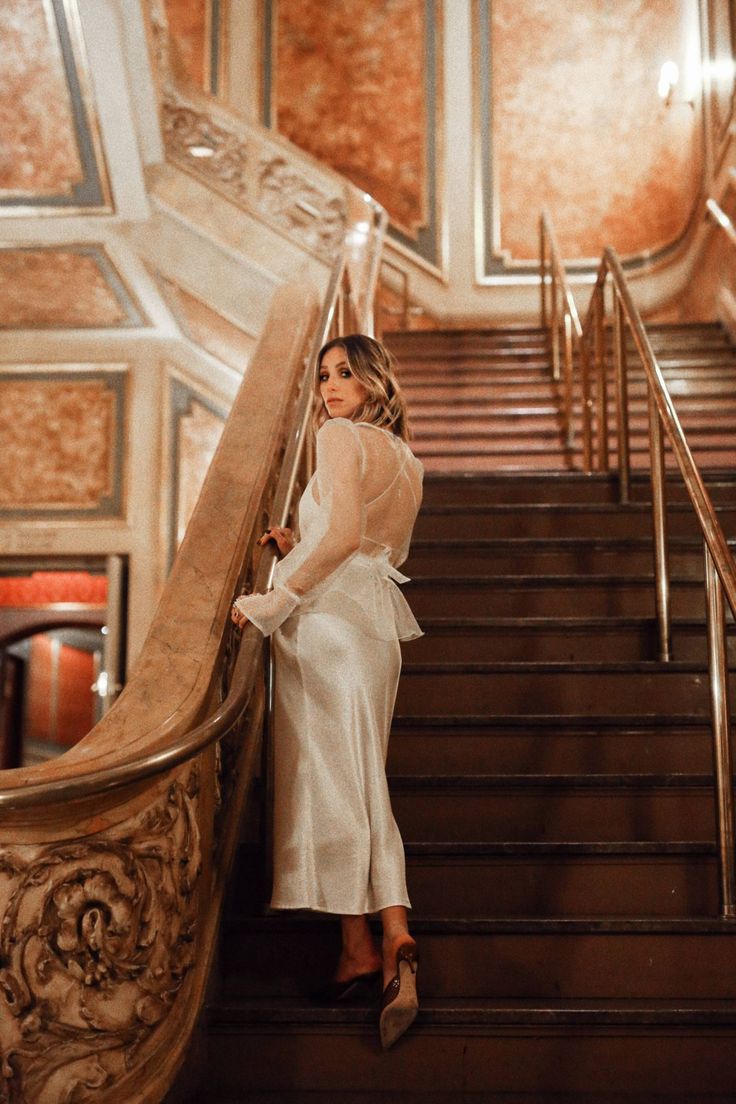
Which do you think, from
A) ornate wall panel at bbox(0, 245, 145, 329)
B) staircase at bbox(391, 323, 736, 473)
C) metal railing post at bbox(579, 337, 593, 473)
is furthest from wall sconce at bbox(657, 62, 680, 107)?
metal railing post at bbox(579, 337, 593, 473)

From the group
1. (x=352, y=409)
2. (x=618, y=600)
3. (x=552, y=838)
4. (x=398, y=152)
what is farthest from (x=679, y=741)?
(x=398, y=152)

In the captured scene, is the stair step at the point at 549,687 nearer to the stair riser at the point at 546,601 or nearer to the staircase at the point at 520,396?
the stair riser at the point at 546,601

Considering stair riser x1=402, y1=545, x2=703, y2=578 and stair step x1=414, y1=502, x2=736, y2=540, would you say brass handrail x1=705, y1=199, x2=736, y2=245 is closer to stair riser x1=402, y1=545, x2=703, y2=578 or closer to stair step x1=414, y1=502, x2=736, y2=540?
stair step x1=414, y1=502, x2=736, y2=540

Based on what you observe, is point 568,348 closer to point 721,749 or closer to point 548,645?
point 548,645

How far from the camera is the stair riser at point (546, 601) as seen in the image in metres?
3.49

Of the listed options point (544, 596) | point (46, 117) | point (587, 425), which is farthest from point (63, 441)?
point (544, 596)

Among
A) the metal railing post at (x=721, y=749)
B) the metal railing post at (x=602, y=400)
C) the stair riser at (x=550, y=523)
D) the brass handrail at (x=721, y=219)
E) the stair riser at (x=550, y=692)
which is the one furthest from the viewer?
the brass handrail at (x=721, y=219)

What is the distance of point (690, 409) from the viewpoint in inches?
228

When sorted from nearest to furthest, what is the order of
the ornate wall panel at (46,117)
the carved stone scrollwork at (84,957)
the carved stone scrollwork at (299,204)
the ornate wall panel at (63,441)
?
the carved stone scrollwork at (84,957) < the ornate wall panel at (46,117) < the carved stone scrollwork at (299,204) < the ornate wall panel at (63,441)

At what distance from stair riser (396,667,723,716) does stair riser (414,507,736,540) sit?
92cm

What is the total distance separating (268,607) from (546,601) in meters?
1.50

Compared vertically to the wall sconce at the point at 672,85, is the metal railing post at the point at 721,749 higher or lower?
lower

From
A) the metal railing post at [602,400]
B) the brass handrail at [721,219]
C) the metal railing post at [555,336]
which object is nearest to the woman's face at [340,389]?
the metal railing post at [602,400]

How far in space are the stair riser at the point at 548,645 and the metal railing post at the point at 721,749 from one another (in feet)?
2.10
